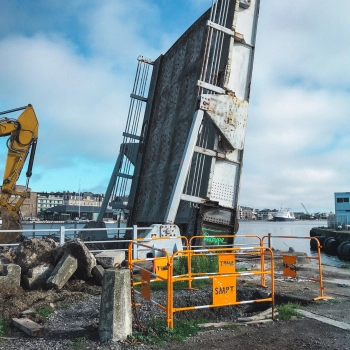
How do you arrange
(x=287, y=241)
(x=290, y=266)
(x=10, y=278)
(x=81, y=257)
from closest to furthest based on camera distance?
1. (x=10, y=278)
2. (x=290, y=266)
3. (x=81, y=257)
4. (x=287, y=241)

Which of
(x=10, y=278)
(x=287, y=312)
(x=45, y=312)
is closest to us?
(x=287, y=312)

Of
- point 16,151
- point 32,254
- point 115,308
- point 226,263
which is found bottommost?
point 115,308

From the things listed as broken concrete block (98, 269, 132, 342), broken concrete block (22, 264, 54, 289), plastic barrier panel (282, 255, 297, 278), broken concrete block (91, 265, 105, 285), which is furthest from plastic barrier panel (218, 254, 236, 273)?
broken concrete block (22, 264, 54, 289)

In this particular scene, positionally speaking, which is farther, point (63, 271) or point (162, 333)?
point (63, 271)

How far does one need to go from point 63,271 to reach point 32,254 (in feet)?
4.61

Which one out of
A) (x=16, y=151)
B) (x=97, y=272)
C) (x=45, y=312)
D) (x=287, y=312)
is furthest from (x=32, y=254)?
(x=16, y=151)

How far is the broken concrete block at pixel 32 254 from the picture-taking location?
890cm

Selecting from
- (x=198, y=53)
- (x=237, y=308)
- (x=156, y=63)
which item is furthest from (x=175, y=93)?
(x=237, y=308)

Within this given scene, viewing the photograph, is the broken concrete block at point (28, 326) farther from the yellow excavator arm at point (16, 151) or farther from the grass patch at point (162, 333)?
the yellow excavator arm at point (16, 151)

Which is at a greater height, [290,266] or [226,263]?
[290,266]

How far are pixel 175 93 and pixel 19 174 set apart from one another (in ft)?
26.1

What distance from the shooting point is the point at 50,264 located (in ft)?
29.3

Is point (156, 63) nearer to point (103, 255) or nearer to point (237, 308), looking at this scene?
point (103, 255)

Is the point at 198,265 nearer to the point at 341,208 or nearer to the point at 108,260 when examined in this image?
the point at 108,260
